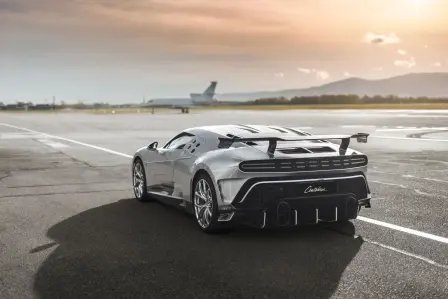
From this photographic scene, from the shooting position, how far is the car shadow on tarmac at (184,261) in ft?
17.3

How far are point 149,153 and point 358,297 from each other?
5174mm

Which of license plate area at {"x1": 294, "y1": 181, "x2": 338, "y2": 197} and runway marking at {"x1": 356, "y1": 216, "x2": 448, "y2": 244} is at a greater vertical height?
license plate area at {"x1": 294, "y1": 181, "x2": 338, "y2": 197}

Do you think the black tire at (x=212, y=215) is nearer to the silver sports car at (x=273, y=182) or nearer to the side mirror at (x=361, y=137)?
the silver sports car at (x=273, y=182)

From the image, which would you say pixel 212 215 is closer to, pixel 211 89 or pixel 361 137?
pixel 361 137

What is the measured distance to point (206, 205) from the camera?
24.6 ft

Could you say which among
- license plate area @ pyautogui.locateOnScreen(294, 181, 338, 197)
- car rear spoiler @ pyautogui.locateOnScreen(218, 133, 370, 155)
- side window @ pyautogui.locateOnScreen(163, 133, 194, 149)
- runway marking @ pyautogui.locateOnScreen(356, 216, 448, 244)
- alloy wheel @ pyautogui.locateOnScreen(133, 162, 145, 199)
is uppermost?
car rear spoiler @ pyautogui.locateOnScreen(218, 133, 370, 155)

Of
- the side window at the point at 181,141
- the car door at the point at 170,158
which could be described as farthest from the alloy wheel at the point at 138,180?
the side window at the point at 181,141

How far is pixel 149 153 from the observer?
9562 mm

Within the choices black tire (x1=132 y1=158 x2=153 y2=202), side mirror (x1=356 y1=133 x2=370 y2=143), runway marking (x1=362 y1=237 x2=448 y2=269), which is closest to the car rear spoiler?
side mirror (x1=356 y1=133 x2=370 y2=143)

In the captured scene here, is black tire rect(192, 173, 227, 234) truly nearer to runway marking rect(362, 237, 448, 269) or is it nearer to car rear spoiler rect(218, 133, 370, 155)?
car rear spoiler rect(218, 133, 370, 155)

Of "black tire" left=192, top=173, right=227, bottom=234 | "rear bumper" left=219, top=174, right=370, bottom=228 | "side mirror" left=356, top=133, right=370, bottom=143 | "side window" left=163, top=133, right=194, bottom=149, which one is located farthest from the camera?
"side window" left=163, top=133, right=194, bottom=149

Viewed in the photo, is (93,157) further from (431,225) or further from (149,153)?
(431,225)

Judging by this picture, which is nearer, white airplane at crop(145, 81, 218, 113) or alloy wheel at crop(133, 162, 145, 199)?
alloy wheel at crop(133, 162, 145, 199)

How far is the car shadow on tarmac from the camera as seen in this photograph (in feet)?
17.3
